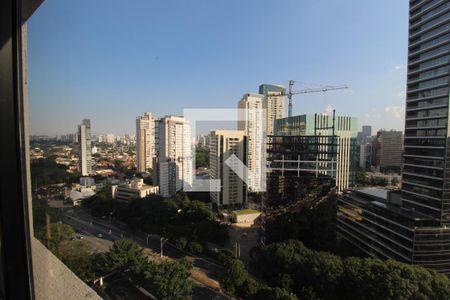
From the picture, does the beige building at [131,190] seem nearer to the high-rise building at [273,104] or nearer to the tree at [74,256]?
the high-rise building at [273,104]

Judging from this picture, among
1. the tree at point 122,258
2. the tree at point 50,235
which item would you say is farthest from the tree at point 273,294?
the tree at point 50,235

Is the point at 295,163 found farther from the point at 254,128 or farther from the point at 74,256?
the point at 74,256

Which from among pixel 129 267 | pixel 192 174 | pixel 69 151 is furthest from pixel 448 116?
pixel 192 174

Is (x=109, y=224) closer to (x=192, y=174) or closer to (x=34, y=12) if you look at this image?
(x=192, y=174)

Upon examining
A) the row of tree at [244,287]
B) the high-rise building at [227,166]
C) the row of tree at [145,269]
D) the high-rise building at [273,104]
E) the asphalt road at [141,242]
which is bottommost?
the asphalt road at [141,242]

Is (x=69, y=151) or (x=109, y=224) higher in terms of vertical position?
(x=69, y=151)

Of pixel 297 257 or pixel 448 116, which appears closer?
pixel 297 257

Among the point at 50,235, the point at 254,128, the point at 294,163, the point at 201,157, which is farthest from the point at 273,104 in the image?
the point at 50,235
